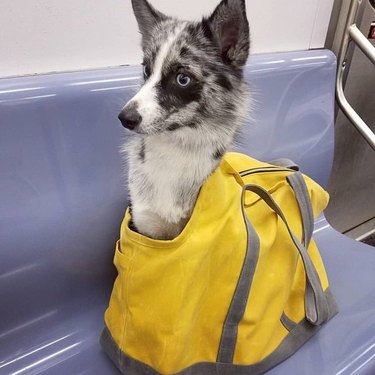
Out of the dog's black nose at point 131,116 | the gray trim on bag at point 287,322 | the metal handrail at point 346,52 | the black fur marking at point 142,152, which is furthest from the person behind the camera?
the metal handrail at point 346,52

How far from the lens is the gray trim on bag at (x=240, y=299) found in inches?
23.6

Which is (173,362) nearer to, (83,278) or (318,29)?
(83,278)

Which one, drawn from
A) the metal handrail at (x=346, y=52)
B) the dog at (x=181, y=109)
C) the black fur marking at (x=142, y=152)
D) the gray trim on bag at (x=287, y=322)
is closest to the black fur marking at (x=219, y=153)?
the dog at (x=181, y=109)

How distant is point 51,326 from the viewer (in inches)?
29.2

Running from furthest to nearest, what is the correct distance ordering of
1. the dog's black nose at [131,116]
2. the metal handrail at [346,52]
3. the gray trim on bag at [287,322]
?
1. the metal handrail at [346,52]
2. the gray trim on bag at [287,322]
3. the dog's black nose at [131,116]

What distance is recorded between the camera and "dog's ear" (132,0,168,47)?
59cm

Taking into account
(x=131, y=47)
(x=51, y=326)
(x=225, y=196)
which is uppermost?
(x=131, y=47)

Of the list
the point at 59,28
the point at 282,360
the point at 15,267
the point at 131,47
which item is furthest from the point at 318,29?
the point at 15,267

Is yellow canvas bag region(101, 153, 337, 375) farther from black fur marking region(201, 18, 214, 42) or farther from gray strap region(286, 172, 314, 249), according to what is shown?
black fur marking region(201, 18, 214, 42)

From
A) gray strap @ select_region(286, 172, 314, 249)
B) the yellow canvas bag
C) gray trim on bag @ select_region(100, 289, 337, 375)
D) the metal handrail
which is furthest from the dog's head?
the metal handrail

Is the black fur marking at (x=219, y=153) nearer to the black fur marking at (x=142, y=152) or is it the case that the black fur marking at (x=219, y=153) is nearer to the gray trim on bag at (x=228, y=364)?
the black fur marking at (x=142, y=152)

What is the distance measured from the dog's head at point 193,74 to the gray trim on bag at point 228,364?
1.20ft

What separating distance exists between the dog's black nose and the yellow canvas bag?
0.15m

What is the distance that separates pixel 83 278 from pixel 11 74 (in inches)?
15.5
